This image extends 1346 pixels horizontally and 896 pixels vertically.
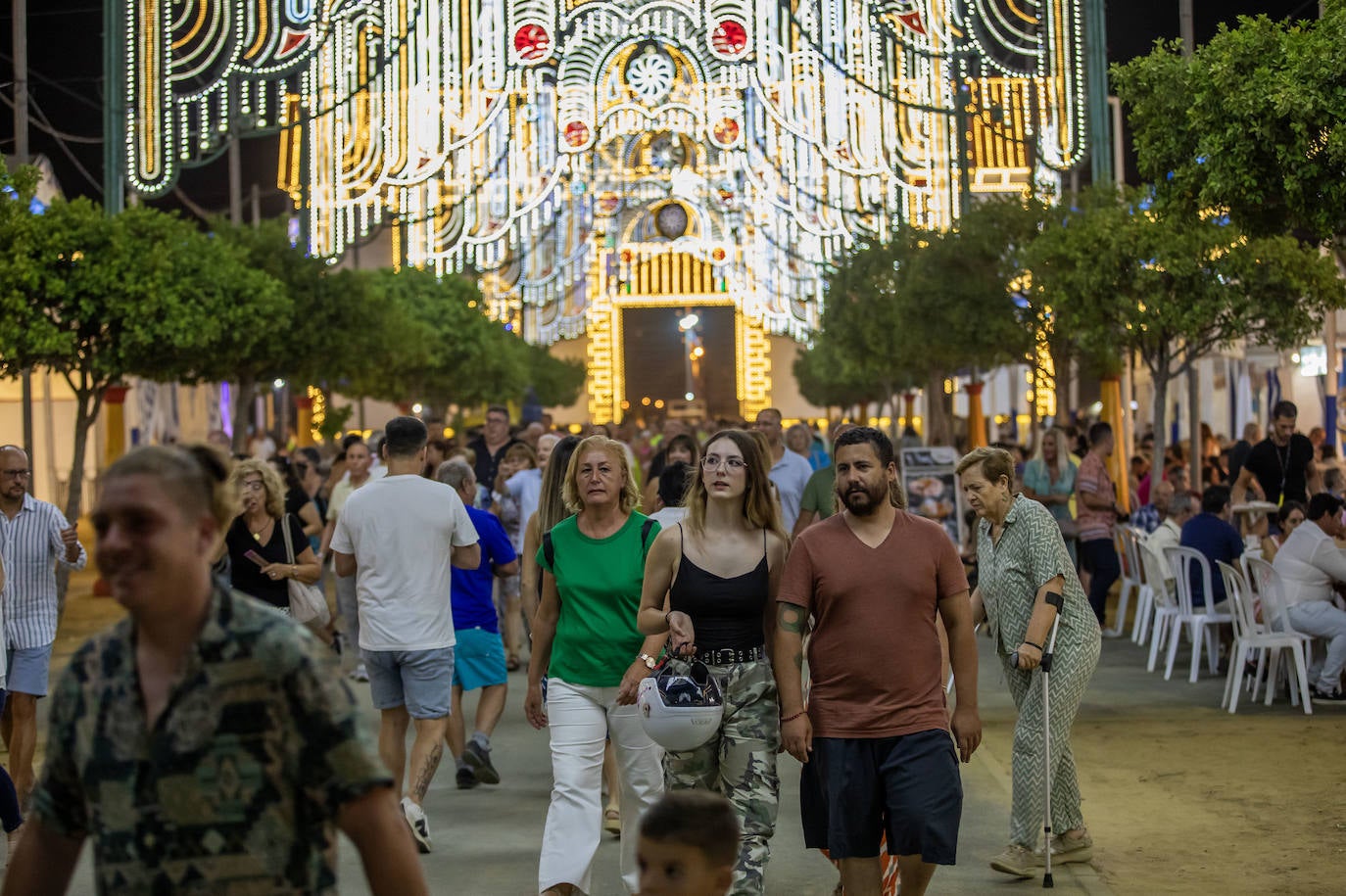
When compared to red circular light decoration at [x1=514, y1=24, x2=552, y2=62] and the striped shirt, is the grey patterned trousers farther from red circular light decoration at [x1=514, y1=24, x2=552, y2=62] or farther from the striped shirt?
red circular light decoration at [x1=514, y1=24, x2=552, y2=62]

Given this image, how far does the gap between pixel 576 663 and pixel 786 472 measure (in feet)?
23.6

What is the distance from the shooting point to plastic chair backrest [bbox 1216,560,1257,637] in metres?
12.0

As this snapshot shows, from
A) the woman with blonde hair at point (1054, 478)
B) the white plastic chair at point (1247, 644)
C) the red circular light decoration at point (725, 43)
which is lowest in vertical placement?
the white plastic chair at point (1247, 644)

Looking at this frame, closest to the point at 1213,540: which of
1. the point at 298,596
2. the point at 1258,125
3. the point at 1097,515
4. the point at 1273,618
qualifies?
the point at 1273,618

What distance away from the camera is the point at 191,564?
300 cm

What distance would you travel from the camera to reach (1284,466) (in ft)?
51.0

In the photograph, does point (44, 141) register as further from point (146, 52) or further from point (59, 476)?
point (146, 52)

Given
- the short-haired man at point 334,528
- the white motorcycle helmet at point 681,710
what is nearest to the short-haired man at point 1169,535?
the short-haired man at point 334,528

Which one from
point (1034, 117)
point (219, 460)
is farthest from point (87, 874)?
point (1034, 117)

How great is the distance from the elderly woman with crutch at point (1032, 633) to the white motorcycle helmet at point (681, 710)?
1.91 meters

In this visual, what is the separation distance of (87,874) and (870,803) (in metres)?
3.88

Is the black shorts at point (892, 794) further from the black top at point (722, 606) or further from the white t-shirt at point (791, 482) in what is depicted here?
the white t-shirt at point (791, 482)

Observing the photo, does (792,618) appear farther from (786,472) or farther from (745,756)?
(786,472)

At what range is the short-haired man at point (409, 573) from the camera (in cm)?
788
